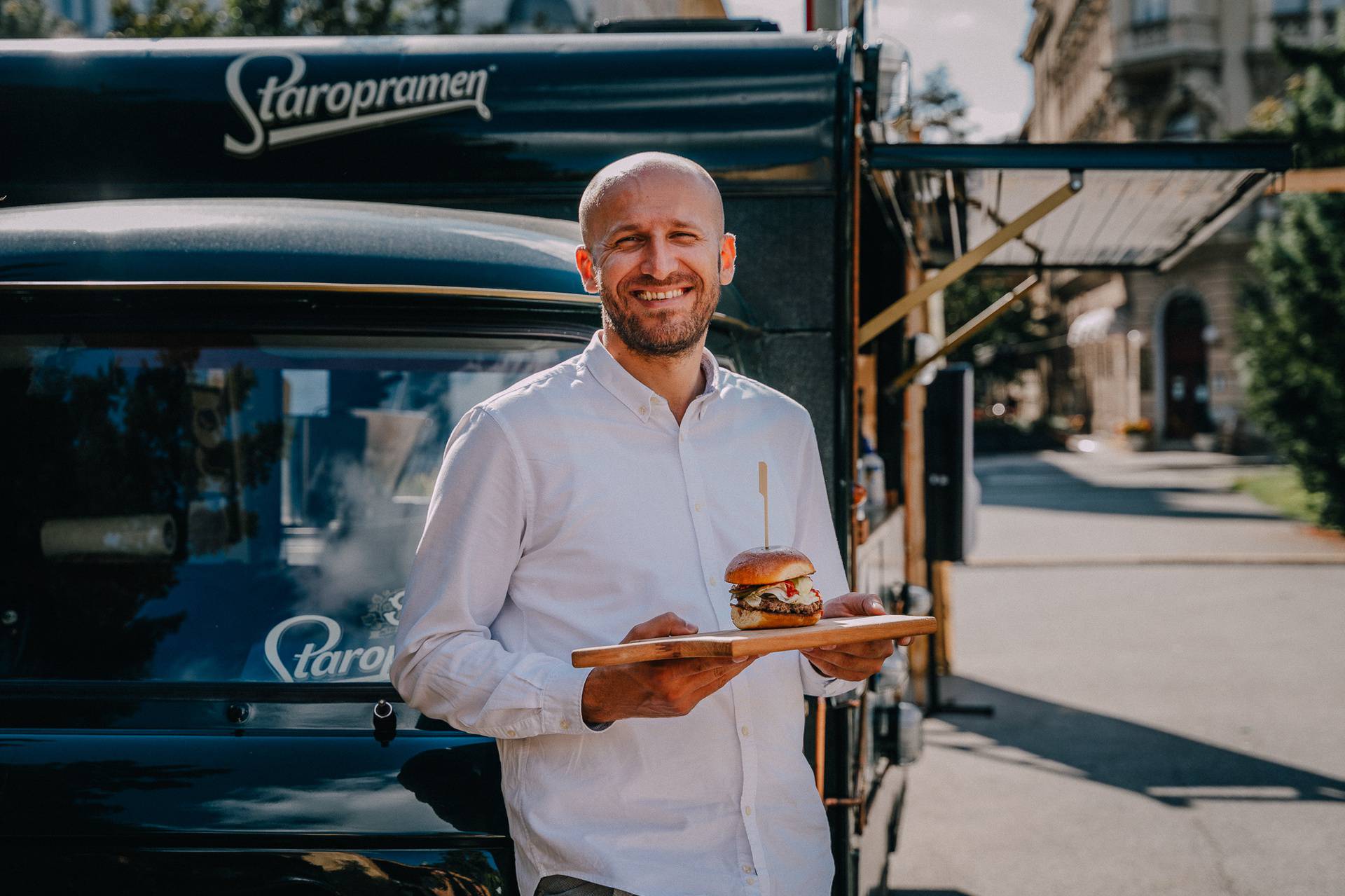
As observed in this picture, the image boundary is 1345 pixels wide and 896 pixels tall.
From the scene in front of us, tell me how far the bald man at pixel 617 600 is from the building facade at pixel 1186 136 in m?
34.9

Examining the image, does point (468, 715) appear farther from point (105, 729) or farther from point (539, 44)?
point (539, 44)

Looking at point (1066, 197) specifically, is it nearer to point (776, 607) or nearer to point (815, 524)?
point (815, 524)

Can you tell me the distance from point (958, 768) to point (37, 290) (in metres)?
5.75

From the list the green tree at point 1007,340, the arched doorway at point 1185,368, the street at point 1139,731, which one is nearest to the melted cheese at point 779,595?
the street at point 1139,731

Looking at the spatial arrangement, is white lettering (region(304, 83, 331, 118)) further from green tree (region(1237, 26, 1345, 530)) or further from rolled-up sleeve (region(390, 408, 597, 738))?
green tree (region(1237, 26, 1345, 530))

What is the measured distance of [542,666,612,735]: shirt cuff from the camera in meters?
1.89

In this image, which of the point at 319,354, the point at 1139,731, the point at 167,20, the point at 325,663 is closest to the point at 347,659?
the point at 325,663

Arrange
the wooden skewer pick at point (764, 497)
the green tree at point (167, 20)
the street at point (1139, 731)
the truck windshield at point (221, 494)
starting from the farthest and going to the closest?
the green tree at point (167, 20) < the street at point (1139, 731) < the truck windshield at point (221, 494) < the wooden skewer pick at point (764, 497)

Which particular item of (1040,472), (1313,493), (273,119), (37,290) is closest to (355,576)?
(37,290)

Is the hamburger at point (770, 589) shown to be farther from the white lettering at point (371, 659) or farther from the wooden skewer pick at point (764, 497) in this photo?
the white lettering at point (371, 659)

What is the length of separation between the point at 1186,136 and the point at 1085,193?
123 feet

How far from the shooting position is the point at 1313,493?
17141mm

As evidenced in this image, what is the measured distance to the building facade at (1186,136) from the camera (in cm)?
3653

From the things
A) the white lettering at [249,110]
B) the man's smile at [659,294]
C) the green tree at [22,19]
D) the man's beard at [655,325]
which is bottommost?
the man's beard at [655,325]
